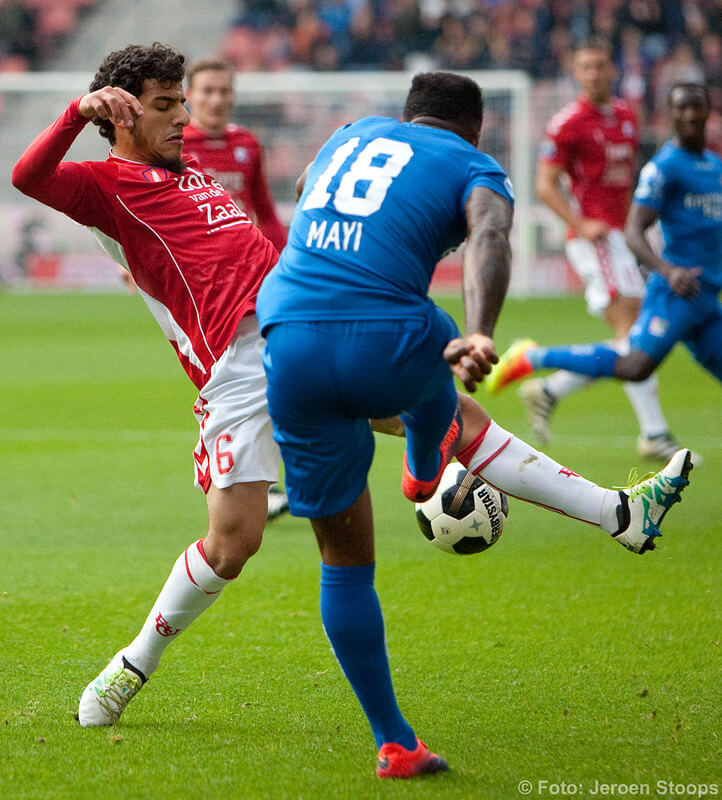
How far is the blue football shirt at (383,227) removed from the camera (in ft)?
9.93

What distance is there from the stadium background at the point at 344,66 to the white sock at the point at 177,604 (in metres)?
17.4

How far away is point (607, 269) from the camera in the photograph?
910cm

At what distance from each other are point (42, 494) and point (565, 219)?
14.0 feet

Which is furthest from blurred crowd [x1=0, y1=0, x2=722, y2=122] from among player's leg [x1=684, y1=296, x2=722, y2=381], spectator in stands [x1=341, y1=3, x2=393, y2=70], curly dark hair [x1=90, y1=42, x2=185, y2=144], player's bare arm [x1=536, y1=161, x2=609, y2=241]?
curly dark hair [x1=90, y1=42, x2=185, y2=144]

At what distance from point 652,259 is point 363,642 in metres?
4.62

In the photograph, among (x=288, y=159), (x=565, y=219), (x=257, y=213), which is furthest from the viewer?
(x=288, y=159)

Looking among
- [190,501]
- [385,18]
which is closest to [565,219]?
[190,501]

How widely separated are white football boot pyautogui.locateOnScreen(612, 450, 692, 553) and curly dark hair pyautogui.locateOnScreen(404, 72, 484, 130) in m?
1.26

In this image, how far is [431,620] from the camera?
475 centimetres

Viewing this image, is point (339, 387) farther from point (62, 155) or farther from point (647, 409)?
point (647, 409)

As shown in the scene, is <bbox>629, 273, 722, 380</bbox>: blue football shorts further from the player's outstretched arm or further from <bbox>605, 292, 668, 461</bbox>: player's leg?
the player's outstretched arm

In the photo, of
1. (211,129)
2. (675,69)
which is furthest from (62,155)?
(675,69)

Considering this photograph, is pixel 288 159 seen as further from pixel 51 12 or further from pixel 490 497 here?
pixel 490 497

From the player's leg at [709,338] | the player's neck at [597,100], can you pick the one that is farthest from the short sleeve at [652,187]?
the player's neck at [597,100]
